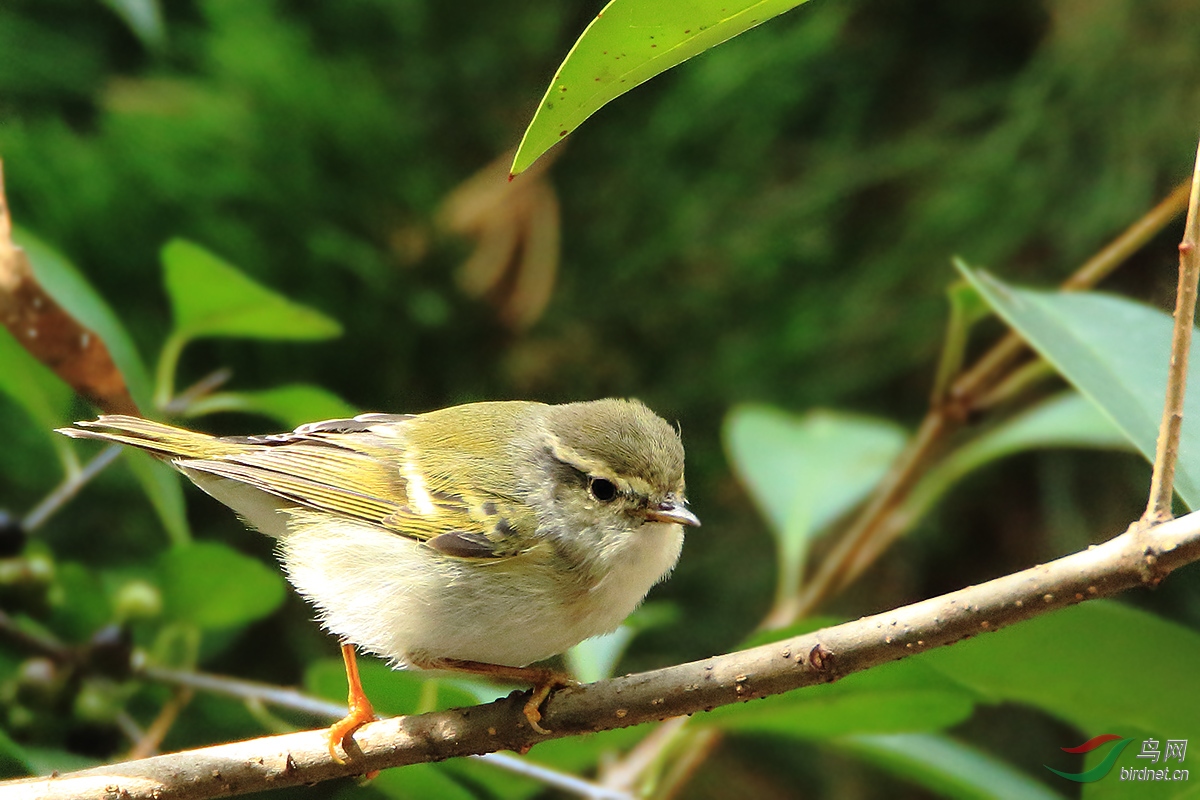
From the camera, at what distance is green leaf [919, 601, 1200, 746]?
5.17ft

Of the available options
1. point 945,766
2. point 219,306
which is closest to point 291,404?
point 219,306

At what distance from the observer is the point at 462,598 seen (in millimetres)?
1685

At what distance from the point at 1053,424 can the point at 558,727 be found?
149 centimetres

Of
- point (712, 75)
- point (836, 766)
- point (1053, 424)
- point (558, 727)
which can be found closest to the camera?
point (558, 727)

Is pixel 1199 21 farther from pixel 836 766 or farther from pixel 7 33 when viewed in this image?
pixel 7 33

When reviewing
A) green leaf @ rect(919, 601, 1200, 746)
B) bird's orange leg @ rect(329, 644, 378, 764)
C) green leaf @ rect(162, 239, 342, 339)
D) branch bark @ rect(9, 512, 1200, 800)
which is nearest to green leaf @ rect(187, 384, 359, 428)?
green leaf @ rect(162, 239, 342, 339)

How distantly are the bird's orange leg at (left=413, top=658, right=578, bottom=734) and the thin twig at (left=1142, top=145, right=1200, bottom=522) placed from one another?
2.41 feet

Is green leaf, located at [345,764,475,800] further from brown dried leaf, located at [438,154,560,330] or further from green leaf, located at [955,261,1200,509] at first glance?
brown dried leaf, located at [438,154,560,330]

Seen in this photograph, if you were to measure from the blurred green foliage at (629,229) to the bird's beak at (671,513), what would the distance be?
2.25 feet

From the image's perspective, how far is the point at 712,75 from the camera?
124 inches

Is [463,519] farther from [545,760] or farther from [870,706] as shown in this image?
[870,706]

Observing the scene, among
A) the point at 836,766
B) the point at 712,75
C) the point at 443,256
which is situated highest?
the point at 712,75

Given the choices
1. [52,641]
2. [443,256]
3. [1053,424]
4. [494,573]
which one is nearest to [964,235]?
[1053,424]

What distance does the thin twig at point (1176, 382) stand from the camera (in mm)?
1021
